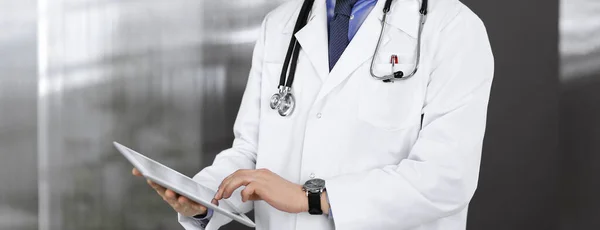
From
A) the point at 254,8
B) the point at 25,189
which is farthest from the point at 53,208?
the point at 254,8

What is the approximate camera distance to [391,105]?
1.50 m

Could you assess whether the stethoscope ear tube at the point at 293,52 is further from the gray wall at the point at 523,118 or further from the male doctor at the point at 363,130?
the gray wall at the point at 523,118

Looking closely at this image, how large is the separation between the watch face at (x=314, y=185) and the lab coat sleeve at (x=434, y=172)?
0.02m

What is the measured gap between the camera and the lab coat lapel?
1578 mm

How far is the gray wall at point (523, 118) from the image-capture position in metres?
2.74

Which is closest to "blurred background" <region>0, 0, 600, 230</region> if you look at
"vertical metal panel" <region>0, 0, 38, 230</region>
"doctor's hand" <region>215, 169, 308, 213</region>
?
"vertical metal panel" <region>0, 0, 38, 230</region>

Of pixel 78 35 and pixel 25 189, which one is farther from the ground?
pixel 78 35

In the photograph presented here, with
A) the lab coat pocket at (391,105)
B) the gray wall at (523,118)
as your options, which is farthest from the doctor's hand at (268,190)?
the gray wall at (523,118)

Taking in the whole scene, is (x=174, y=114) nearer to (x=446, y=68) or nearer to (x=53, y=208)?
(x=53, y=208)

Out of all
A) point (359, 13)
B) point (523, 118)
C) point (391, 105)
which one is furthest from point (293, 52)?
point (523, 118)

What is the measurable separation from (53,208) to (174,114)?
1.96 ft

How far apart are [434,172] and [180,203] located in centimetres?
54

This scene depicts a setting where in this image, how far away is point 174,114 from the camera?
2.76 meters

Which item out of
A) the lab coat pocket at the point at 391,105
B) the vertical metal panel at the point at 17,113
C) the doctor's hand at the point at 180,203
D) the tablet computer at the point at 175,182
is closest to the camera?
the tablet computer at the point at 175,182
